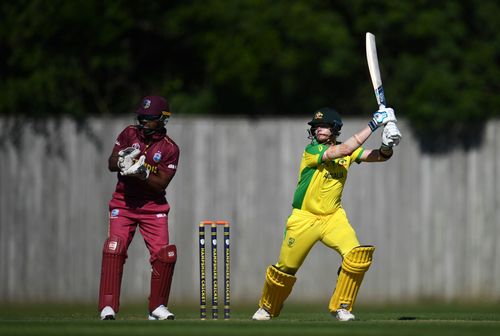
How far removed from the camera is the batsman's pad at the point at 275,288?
13.1m

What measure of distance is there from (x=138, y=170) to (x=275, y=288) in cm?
173

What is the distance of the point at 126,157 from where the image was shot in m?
12.7

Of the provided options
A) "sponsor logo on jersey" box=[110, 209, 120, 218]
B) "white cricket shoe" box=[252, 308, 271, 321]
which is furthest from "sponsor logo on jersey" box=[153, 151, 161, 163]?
"white cricket shoe" box=[252, 308, 271, 321]

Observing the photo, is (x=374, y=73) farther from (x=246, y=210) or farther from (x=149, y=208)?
(x=246, y=210)

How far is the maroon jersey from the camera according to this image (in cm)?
1305

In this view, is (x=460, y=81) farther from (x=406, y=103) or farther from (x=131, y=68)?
(x=131, y=68)

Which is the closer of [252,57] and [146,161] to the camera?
[146,161]

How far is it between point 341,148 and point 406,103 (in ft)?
25.5

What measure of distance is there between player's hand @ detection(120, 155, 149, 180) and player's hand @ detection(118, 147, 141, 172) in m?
0.04

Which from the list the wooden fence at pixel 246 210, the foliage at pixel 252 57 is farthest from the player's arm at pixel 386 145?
the foliage at pixel 252 57

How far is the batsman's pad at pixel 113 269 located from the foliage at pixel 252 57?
24.3 ft

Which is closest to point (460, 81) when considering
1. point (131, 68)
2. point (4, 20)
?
point (131, 68)

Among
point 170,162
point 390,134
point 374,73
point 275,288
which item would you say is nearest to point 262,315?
point 275,288

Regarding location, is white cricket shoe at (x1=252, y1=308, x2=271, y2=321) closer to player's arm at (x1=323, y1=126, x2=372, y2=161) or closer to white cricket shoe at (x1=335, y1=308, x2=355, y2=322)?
white cricket shoe at (x1=335, y1=308, x2=355, y2=322)
